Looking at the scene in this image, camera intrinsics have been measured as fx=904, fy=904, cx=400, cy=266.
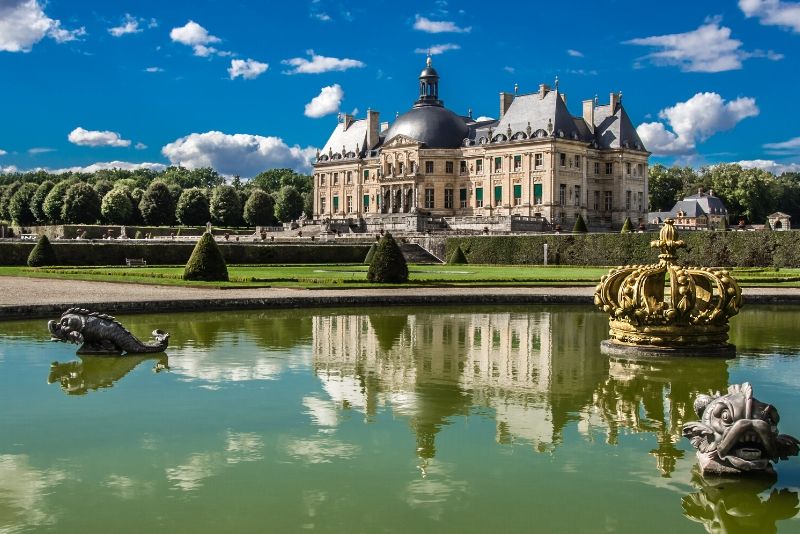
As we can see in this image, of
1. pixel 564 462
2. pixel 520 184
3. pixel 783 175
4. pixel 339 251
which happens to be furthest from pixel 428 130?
pixel 564 462

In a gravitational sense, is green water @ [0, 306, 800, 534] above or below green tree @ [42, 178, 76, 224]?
below

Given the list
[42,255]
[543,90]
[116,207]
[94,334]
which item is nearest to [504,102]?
[543,90]

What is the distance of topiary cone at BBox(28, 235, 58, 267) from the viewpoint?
1380 inches

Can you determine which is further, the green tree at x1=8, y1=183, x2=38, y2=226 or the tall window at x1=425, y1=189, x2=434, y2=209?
the green tree at x1=8, y1=183, x2=38, y2=226

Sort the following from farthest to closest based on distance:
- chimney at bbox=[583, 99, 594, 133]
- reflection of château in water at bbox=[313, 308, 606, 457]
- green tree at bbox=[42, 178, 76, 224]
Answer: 1. green tree at bbox=[42, 178, 76, 224]
2. chimney at bbox=[583, 99, 594, 133]
3. reflection of château in water at bbox=[313, 308, 606, 457]

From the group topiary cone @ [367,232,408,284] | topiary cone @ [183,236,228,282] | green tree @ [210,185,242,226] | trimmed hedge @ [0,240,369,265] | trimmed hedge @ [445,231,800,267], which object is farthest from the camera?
green tree @ [210,185,242,226]

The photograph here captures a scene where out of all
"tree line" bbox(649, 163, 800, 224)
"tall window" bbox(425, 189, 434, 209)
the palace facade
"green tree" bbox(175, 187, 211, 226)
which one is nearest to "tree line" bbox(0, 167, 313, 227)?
"green tree" bbox(175, 187, 211, 226)

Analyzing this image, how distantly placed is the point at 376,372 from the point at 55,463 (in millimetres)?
4674

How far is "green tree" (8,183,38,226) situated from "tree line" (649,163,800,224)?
60491 mm

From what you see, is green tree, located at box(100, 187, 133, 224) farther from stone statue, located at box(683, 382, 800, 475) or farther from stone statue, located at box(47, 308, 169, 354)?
stone statue, located at box(683, 382, 800, 475)

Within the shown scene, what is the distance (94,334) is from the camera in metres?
12.2

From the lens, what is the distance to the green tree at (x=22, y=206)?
84562mm

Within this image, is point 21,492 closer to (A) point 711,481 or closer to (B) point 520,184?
(A) point 711,481

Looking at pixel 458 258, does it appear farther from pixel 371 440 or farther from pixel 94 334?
pixel 371 440
